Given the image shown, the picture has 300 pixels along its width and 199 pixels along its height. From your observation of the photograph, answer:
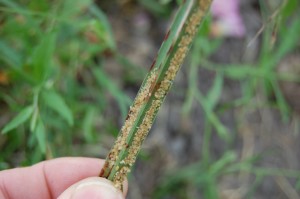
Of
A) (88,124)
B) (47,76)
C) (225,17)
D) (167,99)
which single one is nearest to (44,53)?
(47,76)

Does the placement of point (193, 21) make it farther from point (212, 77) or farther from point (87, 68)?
point (212, 77)

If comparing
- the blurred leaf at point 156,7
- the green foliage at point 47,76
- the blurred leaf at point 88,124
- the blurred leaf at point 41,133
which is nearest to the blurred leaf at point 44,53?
the green foliage at point 47,76

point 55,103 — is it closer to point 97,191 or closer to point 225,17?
point 97,191

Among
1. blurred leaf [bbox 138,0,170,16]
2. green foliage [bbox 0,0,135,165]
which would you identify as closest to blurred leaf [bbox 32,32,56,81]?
green foliage [bbox 0,0,135,165]

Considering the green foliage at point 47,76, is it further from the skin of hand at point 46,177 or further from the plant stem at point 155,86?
the plant stem at point 155,86

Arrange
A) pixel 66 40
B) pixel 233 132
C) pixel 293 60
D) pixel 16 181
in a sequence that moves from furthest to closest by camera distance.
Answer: pixel 293 60
pixel 233 132
pixel 66 40
pixel 16 181

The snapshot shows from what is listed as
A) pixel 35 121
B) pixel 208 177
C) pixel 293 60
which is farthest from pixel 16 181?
pixel 293 60
